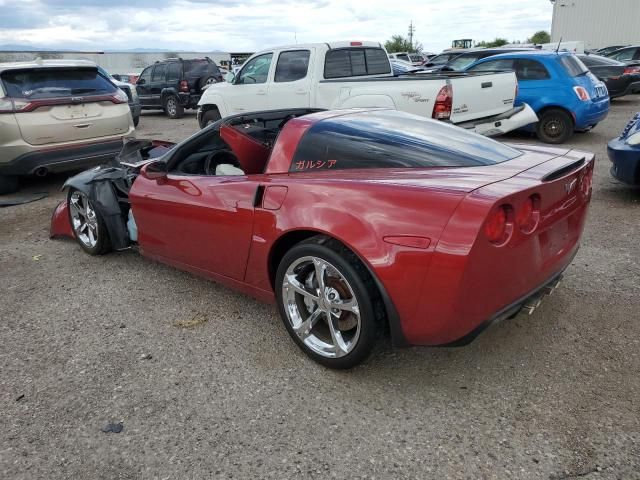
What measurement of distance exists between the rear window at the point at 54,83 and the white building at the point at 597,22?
42221 mm

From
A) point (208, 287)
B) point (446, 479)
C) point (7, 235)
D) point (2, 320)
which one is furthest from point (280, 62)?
point (446, 479)

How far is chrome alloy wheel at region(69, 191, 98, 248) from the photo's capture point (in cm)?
470

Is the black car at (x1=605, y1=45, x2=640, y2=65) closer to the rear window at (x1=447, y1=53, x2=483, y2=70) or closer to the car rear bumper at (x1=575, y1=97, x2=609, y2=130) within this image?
the rear window at (x1=447, y1=53, x2=483, y2=70)

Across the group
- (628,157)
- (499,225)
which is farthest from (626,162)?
(499,225)

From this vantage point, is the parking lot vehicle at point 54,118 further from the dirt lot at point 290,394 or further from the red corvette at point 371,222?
the red corvette at point 371,222

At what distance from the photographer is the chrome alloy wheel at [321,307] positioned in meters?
2.76

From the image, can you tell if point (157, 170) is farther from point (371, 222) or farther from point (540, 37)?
point (540, 37)

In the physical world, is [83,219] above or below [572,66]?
below

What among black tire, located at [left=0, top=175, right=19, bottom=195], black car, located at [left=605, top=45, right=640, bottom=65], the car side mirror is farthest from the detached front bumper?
black car, located at [left=605, top=45, right=640, bottom=65]

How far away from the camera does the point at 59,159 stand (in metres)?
6.88

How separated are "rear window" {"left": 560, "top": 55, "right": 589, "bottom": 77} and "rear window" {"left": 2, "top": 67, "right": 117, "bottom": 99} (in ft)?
25.0

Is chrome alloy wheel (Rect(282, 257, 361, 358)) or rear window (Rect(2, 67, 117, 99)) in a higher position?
rear window (Rect(2, 67, 117, 99))

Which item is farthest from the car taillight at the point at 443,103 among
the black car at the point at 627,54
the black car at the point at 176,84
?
the black car at the point at 627,54

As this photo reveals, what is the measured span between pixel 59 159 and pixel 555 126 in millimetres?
8080
